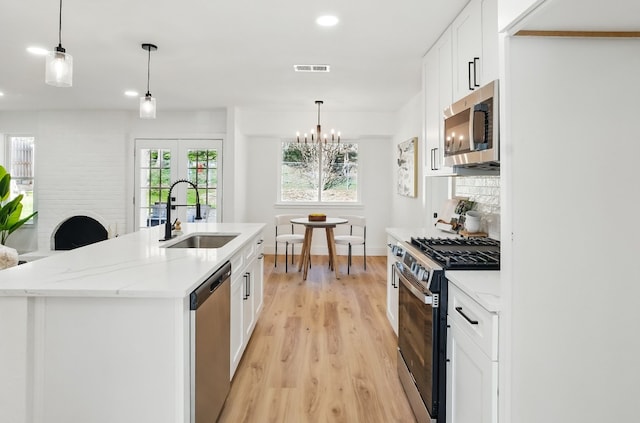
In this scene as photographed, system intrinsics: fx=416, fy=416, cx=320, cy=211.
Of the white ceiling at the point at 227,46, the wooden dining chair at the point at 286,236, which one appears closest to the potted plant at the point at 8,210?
the white ceiling at the point at 227,46

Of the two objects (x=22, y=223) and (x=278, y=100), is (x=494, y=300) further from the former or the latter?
(x=22, y=223)

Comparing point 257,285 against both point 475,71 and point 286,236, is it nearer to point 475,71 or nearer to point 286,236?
point 475,71

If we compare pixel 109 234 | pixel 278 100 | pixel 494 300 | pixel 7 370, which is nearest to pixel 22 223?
pixel 109 234

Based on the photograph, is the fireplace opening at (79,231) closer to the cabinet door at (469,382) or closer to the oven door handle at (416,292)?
the oven door handle at (416,292)

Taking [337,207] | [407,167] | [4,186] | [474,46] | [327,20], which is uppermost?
[327,20]

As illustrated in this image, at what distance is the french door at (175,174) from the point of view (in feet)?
21.9

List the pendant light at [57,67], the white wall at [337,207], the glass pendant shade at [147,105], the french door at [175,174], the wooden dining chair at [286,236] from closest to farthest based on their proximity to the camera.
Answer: the pendant light at [57,67], the glass pendant shade at [147,105], the wooden dining chair at [286,236], the french door at [175,174], the white wall at [337,207]

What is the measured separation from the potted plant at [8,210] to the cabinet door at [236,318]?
5369 millimetres

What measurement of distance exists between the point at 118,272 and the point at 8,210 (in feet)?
19.0

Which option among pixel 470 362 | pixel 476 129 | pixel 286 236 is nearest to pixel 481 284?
pixel 470 362

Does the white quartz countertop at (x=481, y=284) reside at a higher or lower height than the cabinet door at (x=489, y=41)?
lower

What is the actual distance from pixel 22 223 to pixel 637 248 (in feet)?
24.5

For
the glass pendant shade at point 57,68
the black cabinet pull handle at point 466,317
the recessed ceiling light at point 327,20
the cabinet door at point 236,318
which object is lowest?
the cabinet door at point 236,318

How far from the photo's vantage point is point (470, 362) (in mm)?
1568
